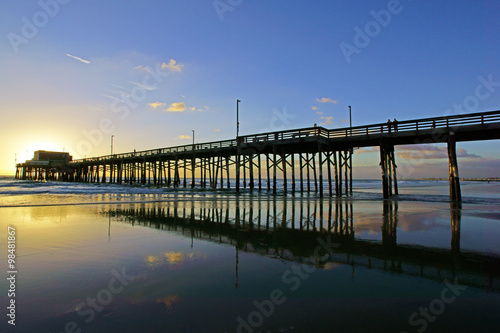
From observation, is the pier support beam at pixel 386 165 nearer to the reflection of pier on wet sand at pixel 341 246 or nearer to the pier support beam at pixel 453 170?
the pier support beam at pixel 453 170

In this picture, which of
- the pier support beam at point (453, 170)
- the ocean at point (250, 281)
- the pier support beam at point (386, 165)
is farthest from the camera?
the pier support beam at point (386, 165)

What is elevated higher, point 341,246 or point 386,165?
point 386,165

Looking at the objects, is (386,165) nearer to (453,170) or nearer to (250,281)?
(453,170)

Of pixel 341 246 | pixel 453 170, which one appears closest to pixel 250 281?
pixel 341 246

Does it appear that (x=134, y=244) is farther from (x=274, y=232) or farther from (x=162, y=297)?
(x=274, y=232)

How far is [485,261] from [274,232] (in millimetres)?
4389

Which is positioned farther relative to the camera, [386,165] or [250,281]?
[386,165]

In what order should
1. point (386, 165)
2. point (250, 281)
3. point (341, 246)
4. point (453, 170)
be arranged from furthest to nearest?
point (386, 165)
point (453, 170)
point (341, 246)
point (250, 281)

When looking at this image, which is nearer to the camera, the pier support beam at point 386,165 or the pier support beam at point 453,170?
the pier support beam at point 453,170

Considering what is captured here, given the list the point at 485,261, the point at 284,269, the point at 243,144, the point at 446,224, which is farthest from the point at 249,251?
the point at 243,144

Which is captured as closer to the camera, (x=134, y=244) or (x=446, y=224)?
(x=134, y=244)

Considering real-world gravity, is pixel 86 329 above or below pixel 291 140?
below

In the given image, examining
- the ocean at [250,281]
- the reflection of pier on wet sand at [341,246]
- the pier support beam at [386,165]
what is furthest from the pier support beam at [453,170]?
the ocean at [250,281]

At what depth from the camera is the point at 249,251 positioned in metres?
5.40
